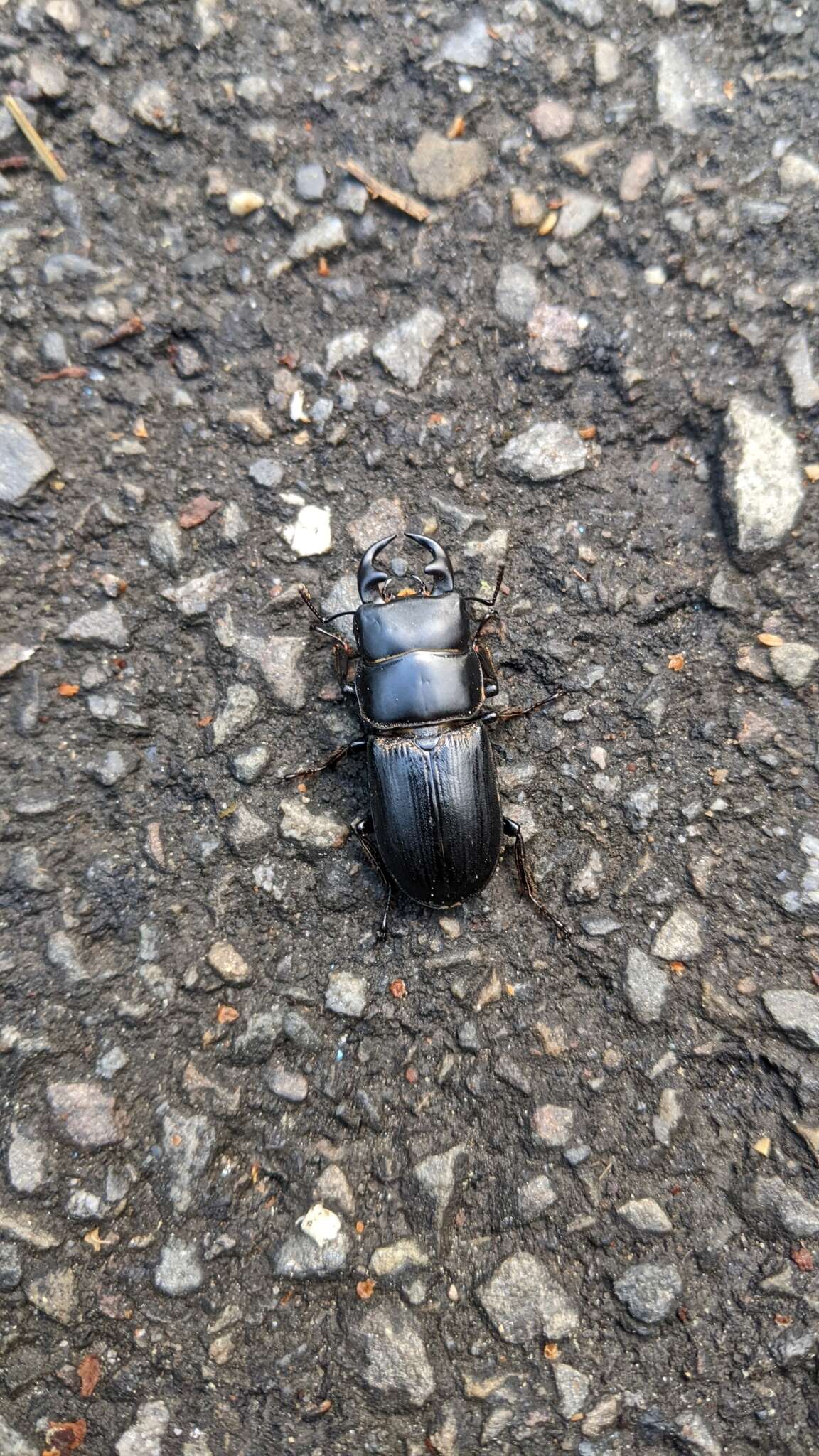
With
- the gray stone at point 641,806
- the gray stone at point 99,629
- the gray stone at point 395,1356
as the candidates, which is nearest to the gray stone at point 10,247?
the gray stone at point 99,629

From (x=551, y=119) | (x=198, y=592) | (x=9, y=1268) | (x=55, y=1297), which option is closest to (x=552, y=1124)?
(x=55, y=1297)

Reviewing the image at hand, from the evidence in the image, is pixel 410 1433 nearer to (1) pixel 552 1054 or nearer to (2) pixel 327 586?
(1) pixel 552 1054

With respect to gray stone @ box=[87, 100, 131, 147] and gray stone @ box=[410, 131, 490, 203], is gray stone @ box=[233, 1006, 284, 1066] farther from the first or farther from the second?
gray stone @ box=[87, 100, 131, 147]

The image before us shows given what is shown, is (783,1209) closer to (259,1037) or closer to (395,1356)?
(395,1356)

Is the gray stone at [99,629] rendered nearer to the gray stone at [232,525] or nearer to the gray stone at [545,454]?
the gray stone at [232,525]

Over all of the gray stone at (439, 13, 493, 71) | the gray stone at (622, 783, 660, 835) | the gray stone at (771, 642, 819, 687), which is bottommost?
the gray stone at (622, 783, 660, 835)

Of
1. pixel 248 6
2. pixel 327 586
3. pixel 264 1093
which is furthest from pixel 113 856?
pixel 248 6

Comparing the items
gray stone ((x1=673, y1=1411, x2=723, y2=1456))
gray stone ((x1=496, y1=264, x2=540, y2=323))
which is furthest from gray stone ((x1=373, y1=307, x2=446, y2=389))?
gray stone ((x1=673, y1=1411, x2=723, y2=1456))
